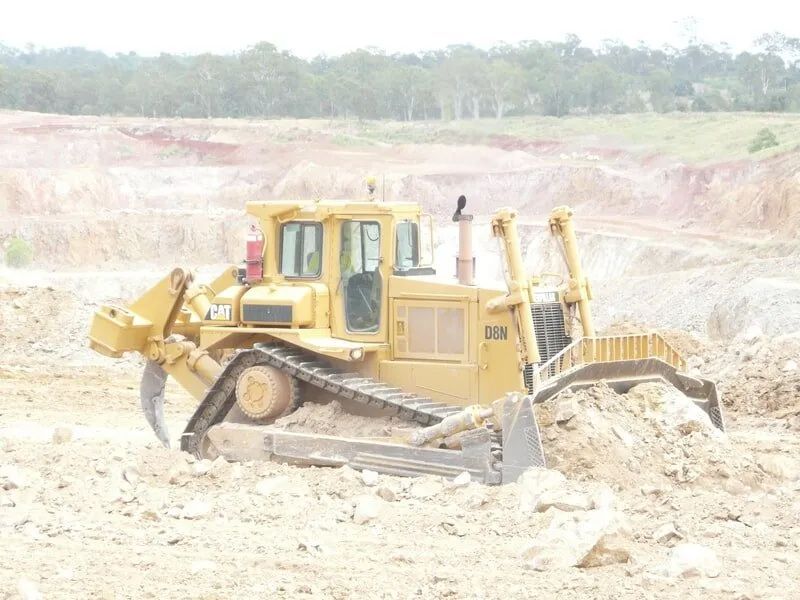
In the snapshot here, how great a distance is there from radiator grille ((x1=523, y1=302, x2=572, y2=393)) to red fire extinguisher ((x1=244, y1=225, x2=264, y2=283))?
8.40 feet

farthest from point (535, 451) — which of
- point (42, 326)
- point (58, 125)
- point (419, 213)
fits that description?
point (58, 125)

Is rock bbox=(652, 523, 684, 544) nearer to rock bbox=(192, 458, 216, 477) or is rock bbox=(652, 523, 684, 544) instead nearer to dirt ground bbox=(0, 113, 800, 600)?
dirt ground bbox=(0, 113, 800, 600)

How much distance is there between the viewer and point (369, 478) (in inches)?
447

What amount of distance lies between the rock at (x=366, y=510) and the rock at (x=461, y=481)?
25.7 inches

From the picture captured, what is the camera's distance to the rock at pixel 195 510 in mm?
10539

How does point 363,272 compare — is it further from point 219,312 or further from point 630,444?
point 630,444

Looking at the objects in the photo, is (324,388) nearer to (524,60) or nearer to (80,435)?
(80,435)

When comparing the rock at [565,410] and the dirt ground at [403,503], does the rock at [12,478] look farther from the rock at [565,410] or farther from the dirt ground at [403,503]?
the rock at [565,410]

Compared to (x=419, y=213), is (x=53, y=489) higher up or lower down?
lower down

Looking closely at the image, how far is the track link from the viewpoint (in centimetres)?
1187

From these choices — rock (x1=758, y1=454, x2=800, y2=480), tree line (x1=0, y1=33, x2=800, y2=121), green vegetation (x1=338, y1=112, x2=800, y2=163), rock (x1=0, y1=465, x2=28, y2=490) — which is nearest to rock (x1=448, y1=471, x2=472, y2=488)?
rock (x1=758, y1=454, x2=800, y2=480)

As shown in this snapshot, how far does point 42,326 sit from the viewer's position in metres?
23.4

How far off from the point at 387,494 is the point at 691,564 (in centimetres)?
298

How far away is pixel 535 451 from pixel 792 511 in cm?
194
